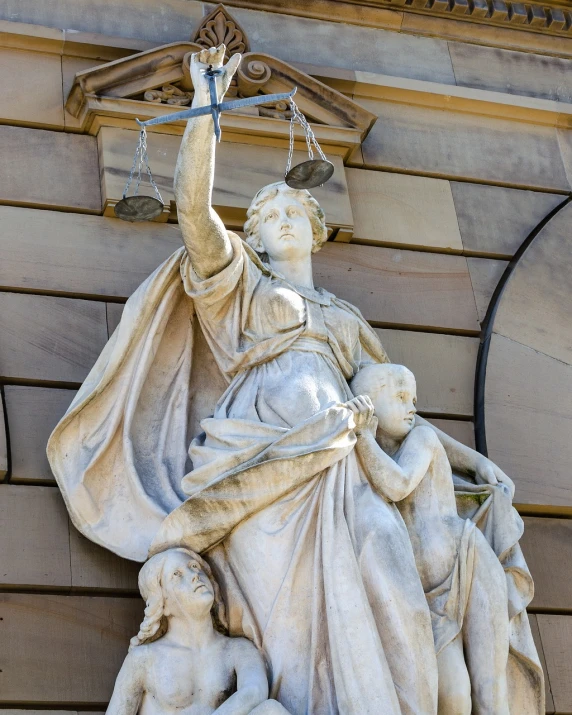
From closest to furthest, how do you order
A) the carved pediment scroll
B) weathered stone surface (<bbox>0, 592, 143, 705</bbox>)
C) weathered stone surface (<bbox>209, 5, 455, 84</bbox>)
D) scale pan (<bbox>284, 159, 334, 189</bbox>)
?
1. weathered stone surface (<bbox>0, 592, 143, 705</bbox>)
2. scale pan (<bbox>284, 159, 334, 189</bbox>)
3. the carved pediment scroll
4. weathered stone surface (<bbox>209, 5, 455, 84</bbox>)

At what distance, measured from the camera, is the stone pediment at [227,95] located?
30.3 ft

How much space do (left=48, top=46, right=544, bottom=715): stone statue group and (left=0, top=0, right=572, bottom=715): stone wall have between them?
46 cm

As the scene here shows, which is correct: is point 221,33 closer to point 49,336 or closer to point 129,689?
point 49,336

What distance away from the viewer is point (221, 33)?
9.66 m

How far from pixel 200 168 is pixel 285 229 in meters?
0.95

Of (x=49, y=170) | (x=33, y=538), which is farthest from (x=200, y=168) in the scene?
(x=33, y=538)

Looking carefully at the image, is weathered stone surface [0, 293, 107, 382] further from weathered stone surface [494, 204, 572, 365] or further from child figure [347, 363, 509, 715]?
weathered stone surface [494, 204, 572, 365]

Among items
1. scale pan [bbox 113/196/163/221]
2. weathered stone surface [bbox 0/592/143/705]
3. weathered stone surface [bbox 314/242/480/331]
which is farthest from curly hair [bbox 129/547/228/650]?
weathered stone surface [bbox 314/242/480/331]

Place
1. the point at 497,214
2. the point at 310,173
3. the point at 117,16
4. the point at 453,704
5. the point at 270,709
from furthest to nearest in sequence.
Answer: the point at 497,214, the point at 117,16, the point at 310,173, the point at 453,704, the point at 270,709

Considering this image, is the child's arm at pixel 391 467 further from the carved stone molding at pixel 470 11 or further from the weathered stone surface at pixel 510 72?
the carved stone molding at pixel 470 11

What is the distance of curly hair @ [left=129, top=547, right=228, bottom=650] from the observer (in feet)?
23.6

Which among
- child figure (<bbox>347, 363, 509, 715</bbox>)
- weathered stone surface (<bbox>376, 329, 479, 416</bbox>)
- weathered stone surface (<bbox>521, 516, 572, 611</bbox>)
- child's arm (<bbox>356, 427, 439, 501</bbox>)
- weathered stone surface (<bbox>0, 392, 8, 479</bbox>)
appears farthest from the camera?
weathered stone surface (<bbox>376, 329, 479, 416</bbox>)

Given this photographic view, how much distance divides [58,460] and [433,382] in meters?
2.31

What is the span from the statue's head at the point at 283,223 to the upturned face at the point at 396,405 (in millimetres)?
924
